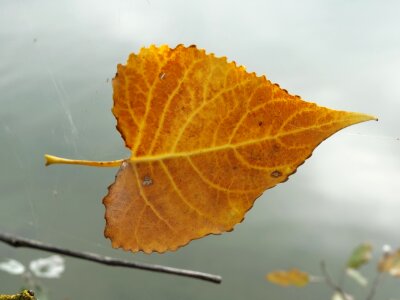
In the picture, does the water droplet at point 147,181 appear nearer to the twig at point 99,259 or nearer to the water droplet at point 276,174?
the water droplet at point 276,174

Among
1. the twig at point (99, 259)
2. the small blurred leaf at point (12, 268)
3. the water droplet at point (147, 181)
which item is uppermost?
the water droplet at point (147, 181)

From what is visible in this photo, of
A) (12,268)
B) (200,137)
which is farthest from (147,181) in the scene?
(12,268)

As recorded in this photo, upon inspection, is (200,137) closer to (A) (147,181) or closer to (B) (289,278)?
(A) (147,181)

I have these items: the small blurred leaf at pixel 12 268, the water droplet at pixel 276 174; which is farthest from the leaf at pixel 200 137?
the small blurred leaf at pixel 12 268

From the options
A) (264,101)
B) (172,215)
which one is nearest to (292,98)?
(264,101)

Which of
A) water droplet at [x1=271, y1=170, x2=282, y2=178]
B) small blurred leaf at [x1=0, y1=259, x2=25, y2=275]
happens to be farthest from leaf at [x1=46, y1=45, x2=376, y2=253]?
small blurred leaf at [x1=0, y1=259, x2=25, y2=275]

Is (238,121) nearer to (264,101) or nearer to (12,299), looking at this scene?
(264,101)

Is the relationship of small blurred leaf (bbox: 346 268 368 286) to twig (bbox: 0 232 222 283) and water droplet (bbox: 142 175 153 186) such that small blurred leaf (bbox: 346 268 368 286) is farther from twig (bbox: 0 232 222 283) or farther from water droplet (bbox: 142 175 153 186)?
water droplet (bbox: 142 175 153 186)

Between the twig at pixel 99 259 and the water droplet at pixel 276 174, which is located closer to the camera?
the twig at pixel 99 259

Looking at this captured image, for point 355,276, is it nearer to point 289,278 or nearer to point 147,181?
point 289,278

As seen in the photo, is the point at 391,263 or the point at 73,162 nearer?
the point at 391,263
